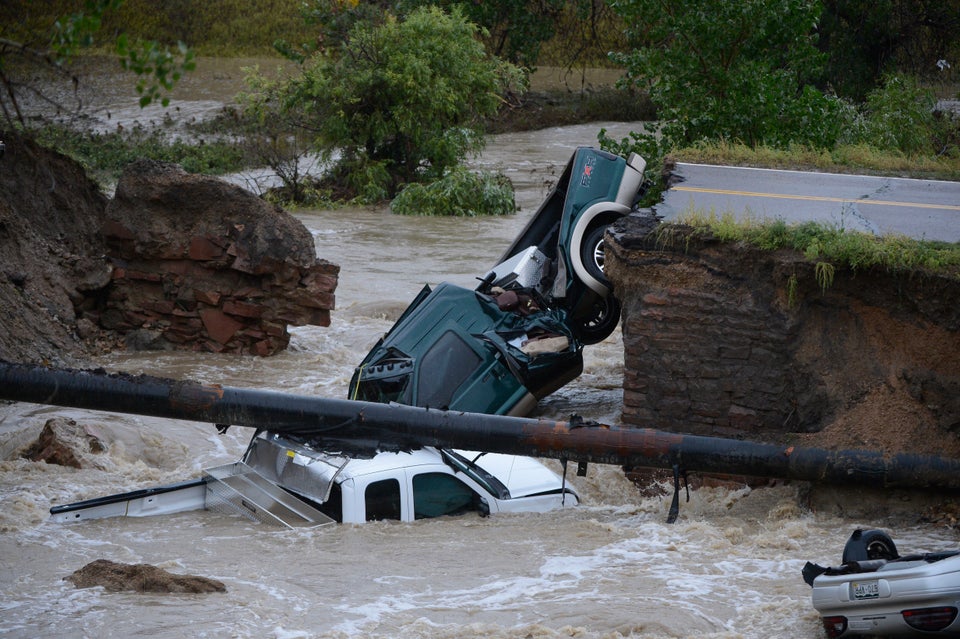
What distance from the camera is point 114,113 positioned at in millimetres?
37000

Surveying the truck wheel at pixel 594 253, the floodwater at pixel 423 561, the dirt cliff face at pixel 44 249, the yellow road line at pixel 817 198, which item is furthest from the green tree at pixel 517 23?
the floodwater at pixel 423 561

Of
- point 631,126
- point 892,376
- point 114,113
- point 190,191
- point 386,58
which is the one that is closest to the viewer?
point 892,376

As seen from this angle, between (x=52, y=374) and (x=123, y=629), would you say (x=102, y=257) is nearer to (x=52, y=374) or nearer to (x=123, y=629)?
(x=52, y=374)

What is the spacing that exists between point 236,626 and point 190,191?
976 centimetres

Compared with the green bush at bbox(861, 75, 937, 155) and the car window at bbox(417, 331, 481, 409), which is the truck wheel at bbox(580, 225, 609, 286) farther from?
the green bush at bbox(861, 75, 937, 155)

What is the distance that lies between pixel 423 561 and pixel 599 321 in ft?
18.1

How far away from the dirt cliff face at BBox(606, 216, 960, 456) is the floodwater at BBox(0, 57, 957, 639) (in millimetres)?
780

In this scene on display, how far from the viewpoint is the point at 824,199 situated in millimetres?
13586

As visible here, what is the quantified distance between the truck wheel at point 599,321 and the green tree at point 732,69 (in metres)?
7.83

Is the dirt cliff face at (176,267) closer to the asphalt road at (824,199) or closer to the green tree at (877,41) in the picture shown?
the asphalt road at (824,199)

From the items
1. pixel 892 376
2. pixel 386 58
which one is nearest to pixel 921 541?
pixel 892 376

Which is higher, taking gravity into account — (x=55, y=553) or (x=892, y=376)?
(x=892, y=376)

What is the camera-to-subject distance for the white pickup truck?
870 cm

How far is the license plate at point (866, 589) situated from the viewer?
20.4 ft
